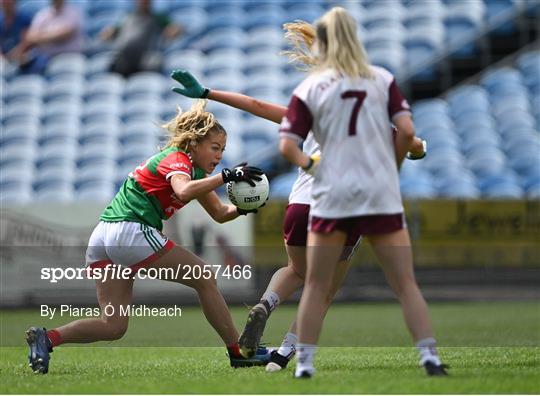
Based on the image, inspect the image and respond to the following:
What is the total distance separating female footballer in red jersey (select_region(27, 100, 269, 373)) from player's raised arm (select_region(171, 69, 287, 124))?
0.22 m

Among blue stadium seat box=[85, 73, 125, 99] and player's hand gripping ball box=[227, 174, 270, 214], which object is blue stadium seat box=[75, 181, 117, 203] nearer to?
blue stadium seat box=[85, 73, 125, 99]

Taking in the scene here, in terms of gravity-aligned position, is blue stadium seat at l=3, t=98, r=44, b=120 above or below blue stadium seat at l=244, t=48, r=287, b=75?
below

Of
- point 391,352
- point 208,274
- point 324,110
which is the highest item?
point 324,110

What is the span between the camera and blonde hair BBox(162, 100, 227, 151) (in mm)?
7730

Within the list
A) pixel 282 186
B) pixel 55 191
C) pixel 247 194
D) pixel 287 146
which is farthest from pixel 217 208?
pixel 55 191

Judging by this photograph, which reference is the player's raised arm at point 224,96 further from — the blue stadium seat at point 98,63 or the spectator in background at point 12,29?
the spectator in background at point 12,29

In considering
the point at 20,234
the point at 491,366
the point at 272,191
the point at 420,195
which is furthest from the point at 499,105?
the point at 491,366

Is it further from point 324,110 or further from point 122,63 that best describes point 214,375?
point 122,63

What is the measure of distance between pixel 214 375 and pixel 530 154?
14.7 metres

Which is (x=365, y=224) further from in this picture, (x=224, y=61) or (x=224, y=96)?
(x=224, y=61)

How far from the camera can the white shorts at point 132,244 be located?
7613 mm

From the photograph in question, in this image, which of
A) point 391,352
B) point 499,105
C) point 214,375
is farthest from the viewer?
point 499,105

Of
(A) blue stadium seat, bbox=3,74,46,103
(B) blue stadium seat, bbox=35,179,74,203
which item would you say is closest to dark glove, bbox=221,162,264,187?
(B) blue stadium seat, bbox=35,179,74,203

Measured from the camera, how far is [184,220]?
18672 millimetres
